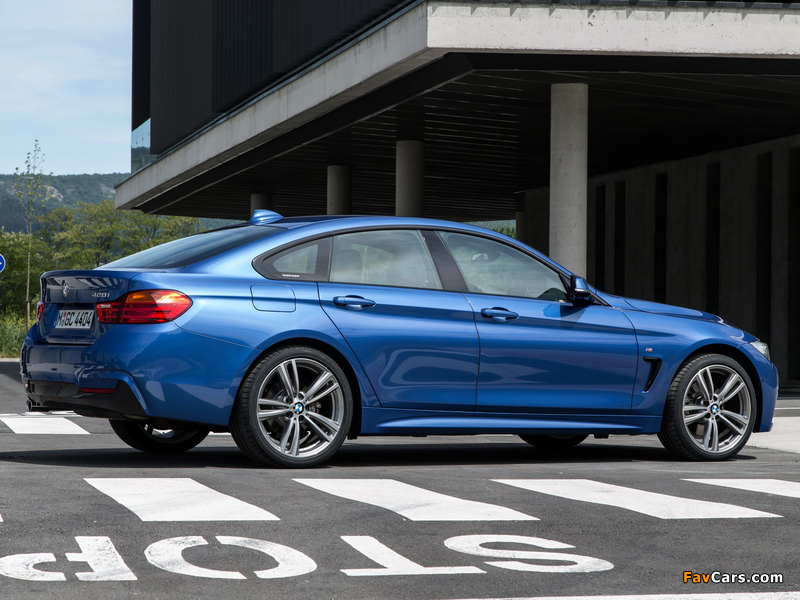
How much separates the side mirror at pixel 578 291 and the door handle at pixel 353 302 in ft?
4.69

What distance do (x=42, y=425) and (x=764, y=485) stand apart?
6.67 meters

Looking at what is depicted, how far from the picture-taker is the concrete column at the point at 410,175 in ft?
86.7

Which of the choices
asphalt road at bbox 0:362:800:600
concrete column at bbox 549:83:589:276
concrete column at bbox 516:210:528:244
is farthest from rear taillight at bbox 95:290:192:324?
concrete column at bbox 516:210:528:244

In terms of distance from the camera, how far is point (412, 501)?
566 centimetres

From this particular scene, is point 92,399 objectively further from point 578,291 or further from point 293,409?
point 578,291

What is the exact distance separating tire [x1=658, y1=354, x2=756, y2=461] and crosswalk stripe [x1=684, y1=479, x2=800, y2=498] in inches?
52.4

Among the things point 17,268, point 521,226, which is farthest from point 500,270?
point 17,268

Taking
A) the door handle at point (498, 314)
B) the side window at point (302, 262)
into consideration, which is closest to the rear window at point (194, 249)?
the side window at point (302, 262)

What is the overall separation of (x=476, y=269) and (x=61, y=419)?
568 centimetres

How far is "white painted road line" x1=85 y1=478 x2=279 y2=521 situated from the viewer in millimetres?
5090

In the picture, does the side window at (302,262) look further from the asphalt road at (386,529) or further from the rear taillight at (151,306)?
the asphalt road at (386,529)

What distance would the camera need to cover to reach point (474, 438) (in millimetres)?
10602

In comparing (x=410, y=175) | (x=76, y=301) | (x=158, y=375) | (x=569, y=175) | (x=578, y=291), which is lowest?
(x=158, y=375)
